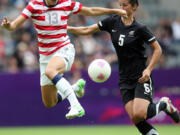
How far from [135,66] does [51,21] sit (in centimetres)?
169

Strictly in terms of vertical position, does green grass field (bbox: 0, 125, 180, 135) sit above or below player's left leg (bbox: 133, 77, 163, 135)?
below

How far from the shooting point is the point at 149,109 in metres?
9.15

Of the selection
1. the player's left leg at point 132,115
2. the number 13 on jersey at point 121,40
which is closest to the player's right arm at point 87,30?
the number 13 on jersey at point 121,40

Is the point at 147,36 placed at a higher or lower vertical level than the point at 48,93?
higher

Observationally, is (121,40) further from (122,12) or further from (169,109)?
(169,109)

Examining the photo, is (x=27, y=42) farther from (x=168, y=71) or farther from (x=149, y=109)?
(x=149, y=109)

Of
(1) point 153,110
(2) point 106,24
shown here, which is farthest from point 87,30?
(1) point 153,110

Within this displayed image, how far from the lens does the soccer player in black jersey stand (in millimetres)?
9117

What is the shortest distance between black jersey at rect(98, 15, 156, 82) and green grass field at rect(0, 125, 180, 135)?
3.43 meters

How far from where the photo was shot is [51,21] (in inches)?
370

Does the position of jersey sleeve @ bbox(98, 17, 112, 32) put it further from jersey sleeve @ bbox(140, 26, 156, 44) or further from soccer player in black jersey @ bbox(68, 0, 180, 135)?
jersey sleeve @ bbox(140, 26, 156, 44)

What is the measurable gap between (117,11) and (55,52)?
4.45 feet

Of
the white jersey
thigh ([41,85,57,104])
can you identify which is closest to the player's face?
the white jersey
